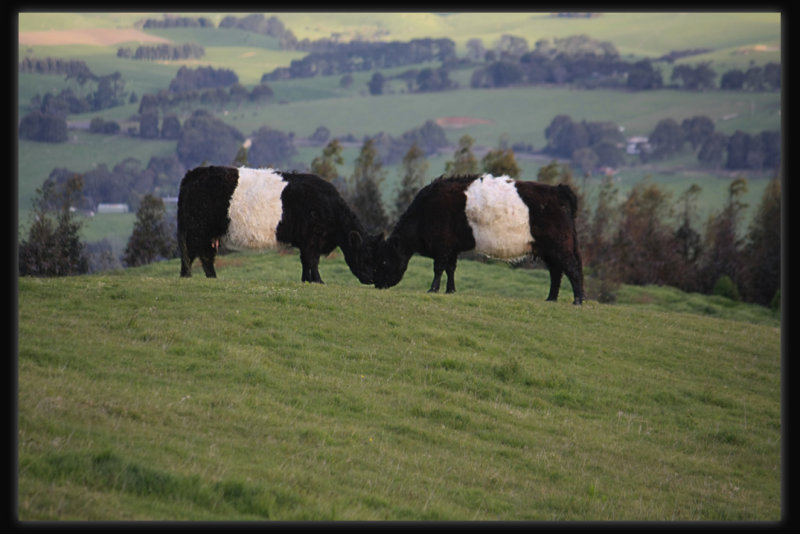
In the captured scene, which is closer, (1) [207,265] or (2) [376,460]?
(2) [376,460]

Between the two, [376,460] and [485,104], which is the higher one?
[485,104]

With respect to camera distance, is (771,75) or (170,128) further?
(771,75)

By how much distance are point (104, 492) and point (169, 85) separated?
167853 millimetres

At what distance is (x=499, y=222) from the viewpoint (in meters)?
22.3

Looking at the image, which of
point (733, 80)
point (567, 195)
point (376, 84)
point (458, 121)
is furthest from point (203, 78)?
point (567, 195)

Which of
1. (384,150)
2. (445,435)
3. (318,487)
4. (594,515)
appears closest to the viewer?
(318,487)

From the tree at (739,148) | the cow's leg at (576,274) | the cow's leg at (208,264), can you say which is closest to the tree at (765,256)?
the cow's leg at (576,274)

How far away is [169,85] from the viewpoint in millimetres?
167750

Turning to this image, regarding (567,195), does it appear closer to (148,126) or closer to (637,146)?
(148,126)

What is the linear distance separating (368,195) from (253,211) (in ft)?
133

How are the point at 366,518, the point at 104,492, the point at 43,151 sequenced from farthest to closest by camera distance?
the point at 43,151
the point at 366,518
the point at 104,492

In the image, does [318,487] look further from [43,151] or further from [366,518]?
[43,151]

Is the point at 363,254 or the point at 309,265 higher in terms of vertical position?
the point at 363,254

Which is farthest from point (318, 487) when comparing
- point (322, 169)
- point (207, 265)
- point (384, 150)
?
point (384, 150)
